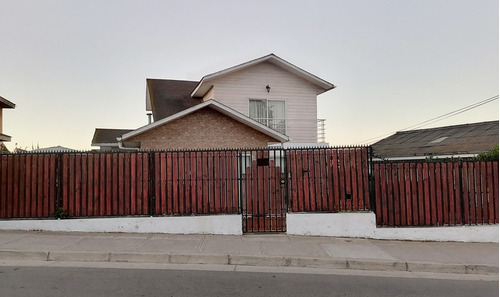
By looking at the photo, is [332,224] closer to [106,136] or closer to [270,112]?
[270,112]

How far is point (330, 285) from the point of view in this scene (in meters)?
5.51

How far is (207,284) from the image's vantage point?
540 cm

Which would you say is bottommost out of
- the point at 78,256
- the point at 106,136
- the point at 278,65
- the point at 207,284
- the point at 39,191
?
the point at 207,284

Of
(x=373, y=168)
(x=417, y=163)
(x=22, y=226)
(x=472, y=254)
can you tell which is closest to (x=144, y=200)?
(x=22, y=226)

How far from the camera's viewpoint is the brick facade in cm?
1301

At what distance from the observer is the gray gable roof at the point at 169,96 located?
16.4m

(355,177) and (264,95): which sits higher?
(264,95)

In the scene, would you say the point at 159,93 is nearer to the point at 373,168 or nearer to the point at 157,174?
the point at 157,174

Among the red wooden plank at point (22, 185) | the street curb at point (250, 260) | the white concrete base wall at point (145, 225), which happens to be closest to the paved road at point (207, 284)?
the street curb at point (250, 260)

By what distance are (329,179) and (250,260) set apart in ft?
10.6

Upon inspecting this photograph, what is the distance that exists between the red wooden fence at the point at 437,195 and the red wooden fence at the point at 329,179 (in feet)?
1.65

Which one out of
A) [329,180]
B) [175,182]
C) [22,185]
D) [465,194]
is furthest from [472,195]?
[22,185]

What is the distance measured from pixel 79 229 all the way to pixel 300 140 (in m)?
11.4

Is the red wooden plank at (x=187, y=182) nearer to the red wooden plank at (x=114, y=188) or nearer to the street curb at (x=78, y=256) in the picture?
the red wooden plank at (x=114, y=188)
